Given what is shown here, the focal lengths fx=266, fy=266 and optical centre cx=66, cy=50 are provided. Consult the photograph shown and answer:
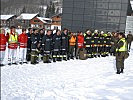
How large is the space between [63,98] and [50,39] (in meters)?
6.41

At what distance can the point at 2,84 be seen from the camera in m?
8.45

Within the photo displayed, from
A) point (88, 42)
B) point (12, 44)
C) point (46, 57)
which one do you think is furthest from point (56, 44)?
point (88, 42)

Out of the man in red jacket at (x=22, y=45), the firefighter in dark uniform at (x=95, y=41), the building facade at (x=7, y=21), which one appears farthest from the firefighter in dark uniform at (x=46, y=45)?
the building facade at (x=7, y=21)

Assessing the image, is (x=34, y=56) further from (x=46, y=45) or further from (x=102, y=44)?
(x=102, y=44)

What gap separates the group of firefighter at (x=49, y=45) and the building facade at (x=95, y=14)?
20676 mm

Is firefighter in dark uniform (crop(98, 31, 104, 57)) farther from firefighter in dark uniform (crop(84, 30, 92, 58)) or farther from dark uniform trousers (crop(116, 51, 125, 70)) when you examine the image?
dark uniform trousers (crop(116, 51, 125, 70))

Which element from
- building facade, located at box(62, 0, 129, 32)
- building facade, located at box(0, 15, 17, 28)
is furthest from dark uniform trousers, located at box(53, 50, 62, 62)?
building facade, located at box(0, 15, 17, 28)

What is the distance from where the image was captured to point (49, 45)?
13164 millimetres

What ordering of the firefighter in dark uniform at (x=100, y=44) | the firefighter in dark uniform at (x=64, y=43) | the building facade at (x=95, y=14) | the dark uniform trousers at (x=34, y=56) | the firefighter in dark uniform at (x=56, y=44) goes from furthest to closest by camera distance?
the building facade at (x=95, y=14), the firefighter in dark uniform at (x=100, y=44), the firefighter in dark uniform at (x=64, y=43), the firefighter in dark uniform at (x=56, y=44), the dark uniform trousers at (x=34, y=56)

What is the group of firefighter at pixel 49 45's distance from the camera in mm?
11961

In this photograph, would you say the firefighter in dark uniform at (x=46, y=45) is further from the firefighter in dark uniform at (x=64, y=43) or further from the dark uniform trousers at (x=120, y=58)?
the dark uniform trousers at (x=120, y=58)

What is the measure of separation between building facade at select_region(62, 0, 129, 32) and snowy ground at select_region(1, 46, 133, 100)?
25.7m

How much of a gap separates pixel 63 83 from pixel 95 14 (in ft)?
→ 97.7

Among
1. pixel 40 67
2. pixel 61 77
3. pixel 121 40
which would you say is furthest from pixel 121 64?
pixel 40 67
